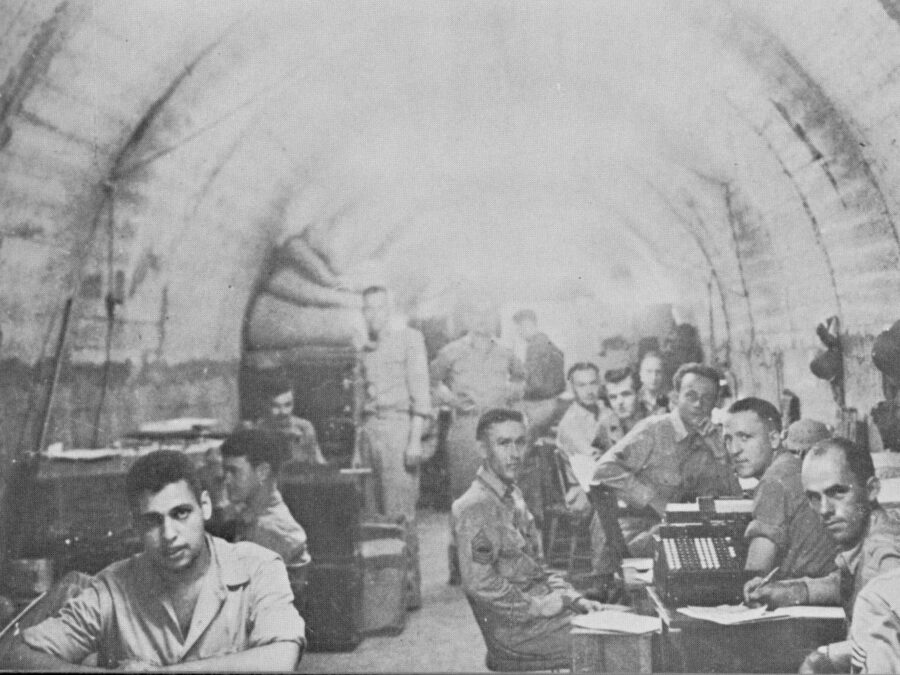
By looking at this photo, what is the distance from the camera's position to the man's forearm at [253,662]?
3.90 m

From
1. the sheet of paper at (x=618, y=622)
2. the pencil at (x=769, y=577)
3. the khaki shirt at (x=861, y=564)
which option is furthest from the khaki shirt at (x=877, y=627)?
the sheet of paper at (x=618, y=622)

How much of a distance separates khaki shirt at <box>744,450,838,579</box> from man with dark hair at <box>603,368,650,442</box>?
0.61 meters

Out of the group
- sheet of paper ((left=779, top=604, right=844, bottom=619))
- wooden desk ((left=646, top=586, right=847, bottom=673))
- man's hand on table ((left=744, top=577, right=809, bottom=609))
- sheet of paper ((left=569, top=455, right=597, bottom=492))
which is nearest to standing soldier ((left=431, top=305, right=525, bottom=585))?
sheet of paper ((left=569, top=455, right=597, bottom=492))

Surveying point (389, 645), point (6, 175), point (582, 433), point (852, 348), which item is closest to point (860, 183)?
point (852, 348)

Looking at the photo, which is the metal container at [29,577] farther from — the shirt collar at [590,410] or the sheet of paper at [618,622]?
the shirt collar at [590,410]

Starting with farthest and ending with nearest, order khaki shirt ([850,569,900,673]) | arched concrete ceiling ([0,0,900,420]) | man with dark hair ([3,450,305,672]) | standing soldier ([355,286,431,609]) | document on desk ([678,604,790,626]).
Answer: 1. standing soldier ([355,286,431,609])
2. arched concrete ceiling ([0,0,900,420])
3. man with dark hair ([3,450,305,672])
4. document on desk ([678,604,790,626])
5. khaki shirt ([850,569,900,673])

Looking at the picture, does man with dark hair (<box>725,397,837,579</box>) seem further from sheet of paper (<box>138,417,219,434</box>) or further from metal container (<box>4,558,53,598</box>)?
metal container (<box>4,558,53,598</box>)

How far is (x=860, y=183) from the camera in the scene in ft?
14.6

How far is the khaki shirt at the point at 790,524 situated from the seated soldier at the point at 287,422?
1.94 meters

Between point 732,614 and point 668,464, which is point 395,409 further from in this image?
point 732,614

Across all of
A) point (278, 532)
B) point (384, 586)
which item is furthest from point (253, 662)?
point (384, 586)

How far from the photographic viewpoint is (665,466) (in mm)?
4430

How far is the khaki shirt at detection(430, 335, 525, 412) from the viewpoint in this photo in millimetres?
4461

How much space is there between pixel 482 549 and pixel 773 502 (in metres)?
1.23
